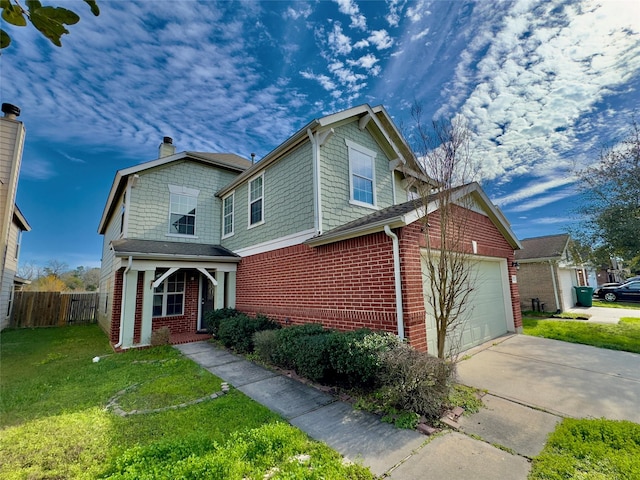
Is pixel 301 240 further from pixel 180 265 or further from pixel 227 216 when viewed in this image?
pixel 227 216

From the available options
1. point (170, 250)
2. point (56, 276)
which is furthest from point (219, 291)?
point (56, 276)

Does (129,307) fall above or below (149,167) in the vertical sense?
below

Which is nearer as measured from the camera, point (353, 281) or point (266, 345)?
point (353, 281)

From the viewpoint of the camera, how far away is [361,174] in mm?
9367

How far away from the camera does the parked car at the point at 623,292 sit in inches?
791

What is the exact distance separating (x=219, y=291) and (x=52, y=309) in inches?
483

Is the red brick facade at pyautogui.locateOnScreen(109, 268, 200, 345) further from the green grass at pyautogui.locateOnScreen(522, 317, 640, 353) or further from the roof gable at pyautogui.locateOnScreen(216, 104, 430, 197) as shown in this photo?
the green grass at pyautogui.locateOnScreen(522, 317, 640, 353)

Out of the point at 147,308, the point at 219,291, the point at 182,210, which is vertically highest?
the point at 182,210

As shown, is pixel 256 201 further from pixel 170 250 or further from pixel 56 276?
pixel 56 276

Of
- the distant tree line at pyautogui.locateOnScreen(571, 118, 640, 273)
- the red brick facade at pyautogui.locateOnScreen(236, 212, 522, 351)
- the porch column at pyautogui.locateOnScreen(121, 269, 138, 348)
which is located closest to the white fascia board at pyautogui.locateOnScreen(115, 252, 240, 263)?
the porch column at pyautogui.locateOnScreen(121, 269, 138, 348)

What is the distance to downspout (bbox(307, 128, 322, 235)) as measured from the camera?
7.75 m

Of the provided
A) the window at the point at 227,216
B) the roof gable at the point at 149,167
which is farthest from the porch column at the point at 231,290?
the roof gable at the point at 149,167

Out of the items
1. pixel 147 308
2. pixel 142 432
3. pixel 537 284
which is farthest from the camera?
pixel 537 284

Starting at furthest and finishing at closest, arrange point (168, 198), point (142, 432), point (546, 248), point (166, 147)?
1. point (546, 248)
2. point (166, 147)
3. point (168, 198)
4. point (142, 432)
